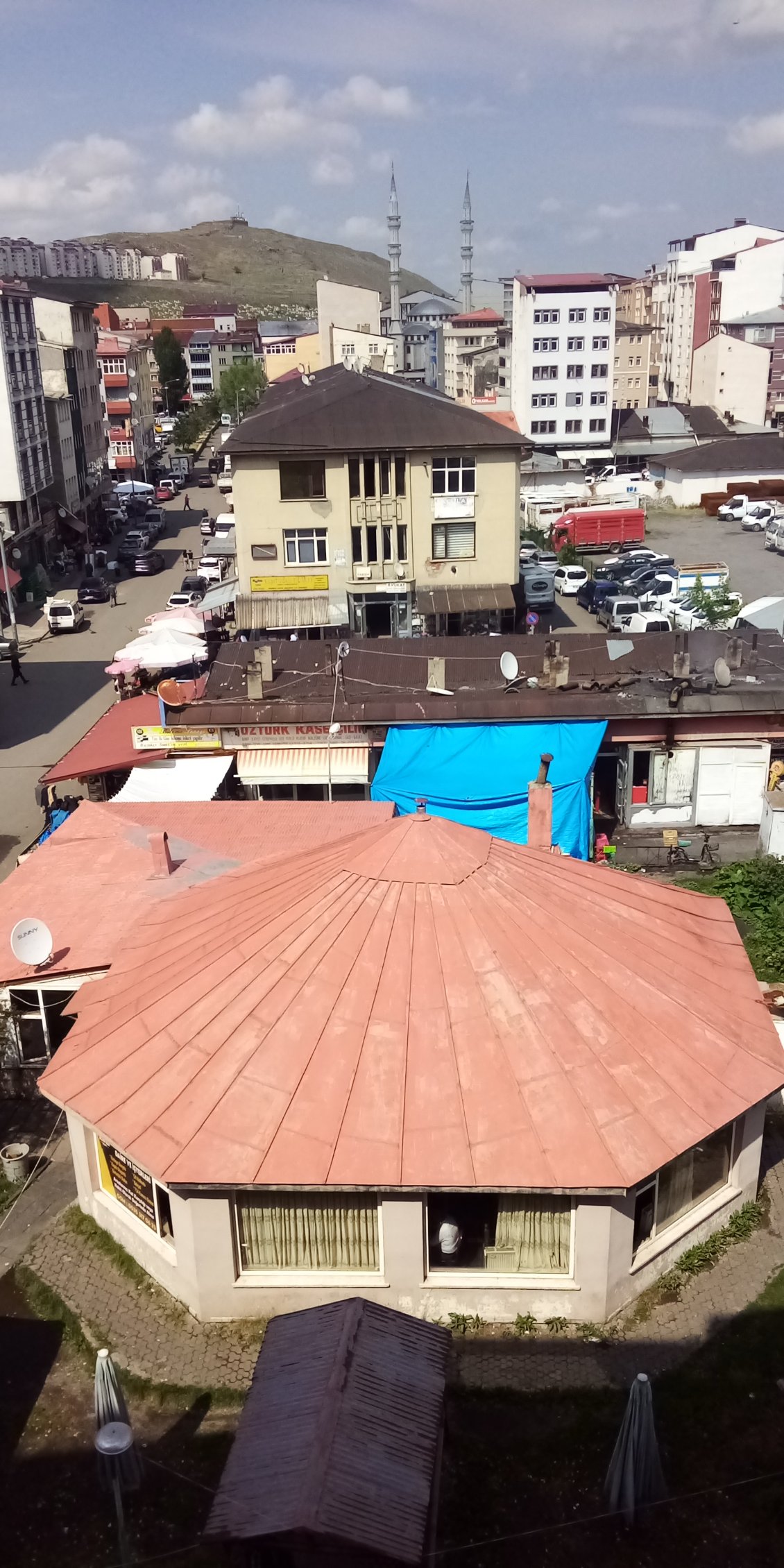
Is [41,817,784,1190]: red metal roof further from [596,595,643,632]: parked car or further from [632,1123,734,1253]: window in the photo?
[596,595,643,632]: parked car

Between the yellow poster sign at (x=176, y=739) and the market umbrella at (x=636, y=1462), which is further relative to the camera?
the yellow poster sign at (x=176, y=739)

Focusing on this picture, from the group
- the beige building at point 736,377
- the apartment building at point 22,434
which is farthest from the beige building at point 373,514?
the beige building at point 736,377

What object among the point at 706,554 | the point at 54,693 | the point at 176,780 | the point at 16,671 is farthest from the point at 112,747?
the point at 706,554

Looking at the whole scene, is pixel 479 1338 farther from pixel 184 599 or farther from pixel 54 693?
pixel 184 599

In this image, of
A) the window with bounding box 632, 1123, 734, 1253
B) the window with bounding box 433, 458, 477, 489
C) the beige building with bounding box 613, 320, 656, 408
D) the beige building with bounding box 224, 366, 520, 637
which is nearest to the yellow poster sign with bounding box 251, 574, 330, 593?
the beige building with bounding box 224, 366, 520, 637

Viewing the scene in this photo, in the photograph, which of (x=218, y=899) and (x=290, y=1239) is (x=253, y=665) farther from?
(x=290, y=1239)

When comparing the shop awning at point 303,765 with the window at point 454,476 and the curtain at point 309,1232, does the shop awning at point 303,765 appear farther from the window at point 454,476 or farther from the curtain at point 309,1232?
the window at point 454,476
